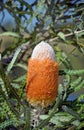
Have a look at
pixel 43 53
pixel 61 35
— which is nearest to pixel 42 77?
pixel 43 53

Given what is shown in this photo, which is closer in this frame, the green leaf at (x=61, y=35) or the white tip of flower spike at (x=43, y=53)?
the white tip of flower spike at (x=43, y=53)

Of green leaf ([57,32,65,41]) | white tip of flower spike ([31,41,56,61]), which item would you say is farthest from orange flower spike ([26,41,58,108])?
green leaf ([57,32,65,41])

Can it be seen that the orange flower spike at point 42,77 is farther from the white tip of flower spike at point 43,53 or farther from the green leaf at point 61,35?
the green leaf at point 61,35

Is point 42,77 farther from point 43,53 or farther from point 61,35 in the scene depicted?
point 61,35

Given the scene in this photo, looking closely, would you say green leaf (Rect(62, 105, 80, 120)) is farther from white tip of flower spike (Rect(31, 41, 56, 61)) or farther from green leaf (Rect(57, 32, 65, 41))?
green leaf (Rect(57, 32, 65, 41))

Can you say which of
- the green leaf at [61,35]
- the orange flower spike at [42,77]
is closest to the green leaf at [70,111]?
the orange flower spike at [42,77]

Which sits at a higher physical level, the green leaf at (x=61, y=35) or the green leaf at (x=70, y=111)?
the green leaf at (x=61, y=35)

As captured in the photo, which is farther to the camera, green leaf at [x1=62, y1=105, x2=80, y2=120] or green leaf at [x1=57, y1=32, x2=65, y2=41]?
green leaf at [x1=57, y1=32, x2=65, y2=41]

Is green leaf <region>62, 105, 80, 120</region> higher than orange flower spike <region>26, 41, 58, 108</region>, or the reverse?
orange flower spike <region>26, 41, 58, 108</region>

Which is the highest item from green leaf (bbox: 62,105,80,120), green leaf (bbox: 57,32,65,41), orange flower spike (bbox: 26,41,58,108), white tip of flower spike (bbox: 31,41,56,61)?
white tip of flower spike (bbox: 31,41,56,61)
